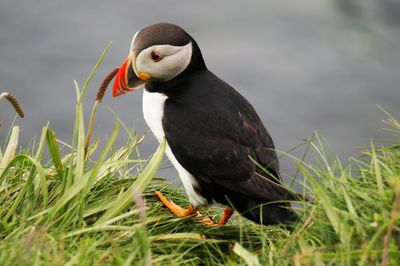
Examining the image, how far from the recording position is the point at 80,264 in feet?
12.3

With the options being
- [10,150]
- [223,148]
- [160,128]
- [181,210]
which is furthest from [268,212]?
[10,150]

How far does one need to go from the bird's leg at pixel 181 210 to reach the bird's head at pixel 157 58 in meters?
0.91

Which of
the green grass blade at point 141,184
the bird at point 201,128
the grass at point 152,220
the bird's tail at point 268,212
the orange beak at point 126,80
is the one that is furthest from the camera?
the orange beak at point 126,80

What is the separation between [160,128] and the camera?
5.56 metres

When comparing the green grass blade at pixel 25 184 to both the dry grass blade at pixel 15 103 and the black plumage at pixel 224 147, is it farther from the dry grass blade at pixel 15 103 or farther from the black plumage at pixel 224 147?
the black plumage at pixel 224 147

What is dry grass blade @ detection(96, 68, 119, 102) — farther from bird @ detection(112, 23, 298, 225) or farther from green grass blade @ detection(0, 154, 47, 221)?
green grass blade @ detection(0, 154, 47, 221)

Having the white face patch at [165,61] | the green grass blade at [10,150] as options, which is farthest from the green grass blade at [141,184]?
the green grass blade at [10,150]

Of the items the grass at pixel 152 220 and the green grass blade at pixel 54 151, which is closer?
the grass at pixel 152 220

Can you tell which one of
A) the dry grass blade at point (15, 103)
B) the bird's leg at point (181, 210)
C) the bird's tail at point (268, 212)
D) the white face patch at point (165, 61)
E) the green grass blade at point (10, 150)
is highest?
the white face patch at point (165, 61)

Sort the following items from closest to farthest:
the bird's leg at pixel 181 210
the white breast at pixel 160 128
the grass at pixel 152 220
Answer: the grass at pixel 152 220
the white breast at pixel 160 128
the bird's leg at pixel 181 210

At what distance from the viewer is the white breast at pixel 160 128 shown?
5.46m

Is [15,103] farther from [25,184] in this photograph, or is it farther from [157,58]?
[157,58]

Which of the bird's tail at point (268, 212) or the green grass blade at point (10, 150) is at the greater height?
the green grass blade at point (10, 150)

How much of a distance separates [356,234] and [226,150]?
1.66 m
